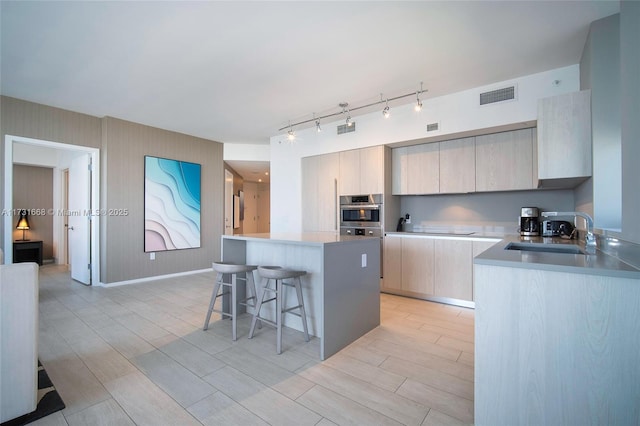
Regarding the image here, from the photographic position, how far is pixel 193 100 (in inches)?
156

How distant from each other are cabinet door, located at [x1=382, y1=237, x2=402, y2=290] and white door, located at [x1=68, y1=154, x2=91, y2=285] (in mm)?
4800

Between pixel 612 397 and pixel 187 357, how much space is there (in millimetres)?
2592

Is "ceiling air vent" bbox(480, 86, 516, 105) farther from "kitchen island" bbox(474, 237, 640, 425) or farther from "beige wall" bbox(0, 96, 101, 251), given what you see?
"beige wall" bbox(0, 96, 101, 251)

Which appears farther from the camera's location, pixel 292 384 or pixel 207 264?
pixel 207 264

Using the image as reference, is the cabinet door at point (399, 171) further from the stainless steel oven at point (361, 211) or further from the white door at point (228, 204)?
the white door at point (228, 204)

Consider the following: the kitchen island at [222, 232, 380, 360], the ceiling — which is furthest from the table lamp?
the kitchen island at [222, 232, 380, 360]


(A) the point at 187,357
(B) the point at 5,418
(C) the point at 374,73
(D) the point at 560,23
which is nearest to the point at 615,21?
(D) the point at 560,23

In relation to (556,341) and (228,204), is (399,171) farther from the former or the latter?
(228,204)

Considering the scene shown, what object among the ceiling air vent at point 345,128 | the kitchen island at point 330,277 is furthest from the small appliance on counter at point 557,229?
the ceiling air vent at point 345,128

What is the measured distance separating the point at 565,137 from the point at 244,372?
10.8 feet

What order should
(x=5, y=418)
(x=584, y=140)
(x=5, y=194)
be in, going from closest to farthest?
(x=5, y=418)
(x=584, y=140)
(x=5, y=194)

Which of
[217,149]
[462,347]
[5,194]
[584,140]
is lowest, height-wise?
[462,347]

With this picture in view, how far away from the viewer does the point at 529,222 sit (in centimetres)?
333

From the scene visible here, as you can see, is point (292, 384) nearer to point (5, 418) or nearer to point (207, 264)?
point (5, 418)
